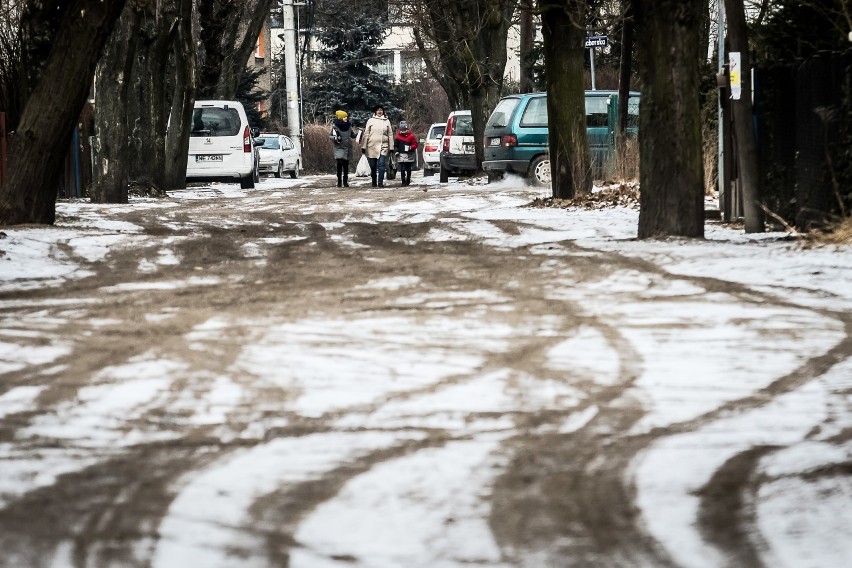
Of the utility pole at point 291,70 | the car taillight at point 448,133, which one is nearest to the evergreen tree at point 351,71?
the utility pole at point 291,70

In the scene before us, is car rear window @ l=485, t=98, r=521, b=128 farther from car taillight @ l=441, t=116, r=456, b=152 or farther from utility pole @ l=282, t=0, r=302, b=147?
utility pole @ l=282, t=0, r=302, b=147

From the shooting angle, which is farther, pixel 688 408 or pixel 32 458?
pixel 688 408

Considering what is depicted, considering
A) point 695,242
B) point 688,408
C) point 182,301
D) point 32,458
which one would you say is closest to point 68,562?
point 32,458

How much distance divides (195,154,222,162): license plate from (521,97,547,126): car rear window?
9.02 m

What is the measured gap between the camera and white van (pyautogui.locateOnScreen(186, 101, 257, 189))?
32.1m

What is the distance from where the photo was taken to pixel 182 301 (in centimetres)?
877

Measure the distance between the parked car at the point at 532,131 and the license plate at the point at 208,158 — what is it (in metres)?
7.90

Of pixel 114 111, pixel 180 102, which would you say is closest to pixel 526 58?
pixel 180 102

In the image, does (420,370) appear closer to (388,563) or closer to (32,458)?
(32,458)

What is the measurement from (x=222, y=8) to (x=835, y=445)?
104 ft

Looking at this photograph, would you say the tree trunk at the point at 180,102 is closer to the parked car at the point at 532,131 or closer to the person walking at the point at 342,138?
the person walking at the point at 342,138

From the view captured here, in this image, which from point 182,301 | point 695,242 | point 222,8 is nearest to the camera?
point 182,301

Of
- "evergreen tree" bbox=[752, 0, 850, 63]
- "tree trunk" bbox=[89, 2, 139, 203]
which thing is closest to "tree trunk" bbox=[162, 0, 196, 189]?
"tree trunk" bbox=[89, 2, 139, 203]

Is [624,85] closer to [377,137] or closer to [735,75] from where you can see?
[377,137]
